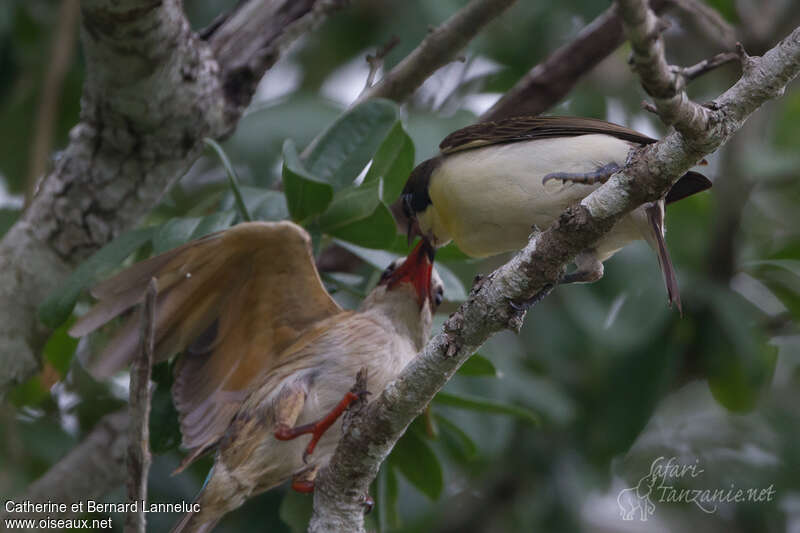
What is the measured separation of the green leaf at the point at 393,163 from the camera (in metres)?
3.62

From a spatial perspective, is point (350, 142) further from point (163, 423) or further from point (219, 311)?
point (163, 423)

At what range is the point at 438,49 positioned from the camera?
165 inches

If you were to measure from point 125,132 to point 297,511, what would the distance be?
1882 millimetres

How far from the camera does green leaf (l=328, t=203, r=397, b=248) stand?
11.4ft

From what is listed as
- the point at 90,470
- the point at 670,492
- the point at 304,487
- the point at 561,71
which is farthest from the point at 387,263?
the point at 670,492

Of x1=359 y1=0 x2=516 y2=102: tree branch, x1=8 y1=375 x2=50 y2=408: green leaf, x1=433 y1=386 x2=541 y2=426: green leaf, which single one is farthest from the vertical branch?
x1=8 y1=375 x2=50 y2=408: green leaf

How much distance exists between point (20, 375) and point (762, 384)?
401cm

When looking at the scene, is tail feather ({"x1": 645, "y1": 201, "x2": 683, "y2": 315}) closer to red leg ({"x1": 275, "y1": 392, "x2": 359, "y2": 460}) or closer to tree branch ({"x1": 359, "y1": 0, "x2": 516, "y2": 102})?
red leg ({"x1": 275, "y1": 392, "x2": 359, "y2": 460})

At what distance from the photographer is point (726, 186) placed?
18.6 feet

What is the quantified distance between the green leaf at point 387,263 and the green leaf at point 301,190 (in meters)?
0.23

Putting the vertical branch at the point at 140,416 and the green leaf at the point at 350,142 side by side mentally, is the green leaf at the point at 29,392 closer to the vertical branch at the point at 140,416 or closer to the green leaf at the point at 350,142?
the green leaf at the point at 350,142

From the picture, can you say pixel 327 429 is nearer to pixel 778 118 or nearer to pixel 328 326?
pixel 328 326

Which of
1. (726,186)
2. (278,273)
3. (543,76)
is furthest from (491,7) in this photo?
(726,186)

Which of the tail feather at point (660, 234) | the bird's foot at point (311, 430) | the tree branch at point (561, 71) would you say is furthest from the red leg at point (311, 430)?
the tree branch at point (561, 71)
